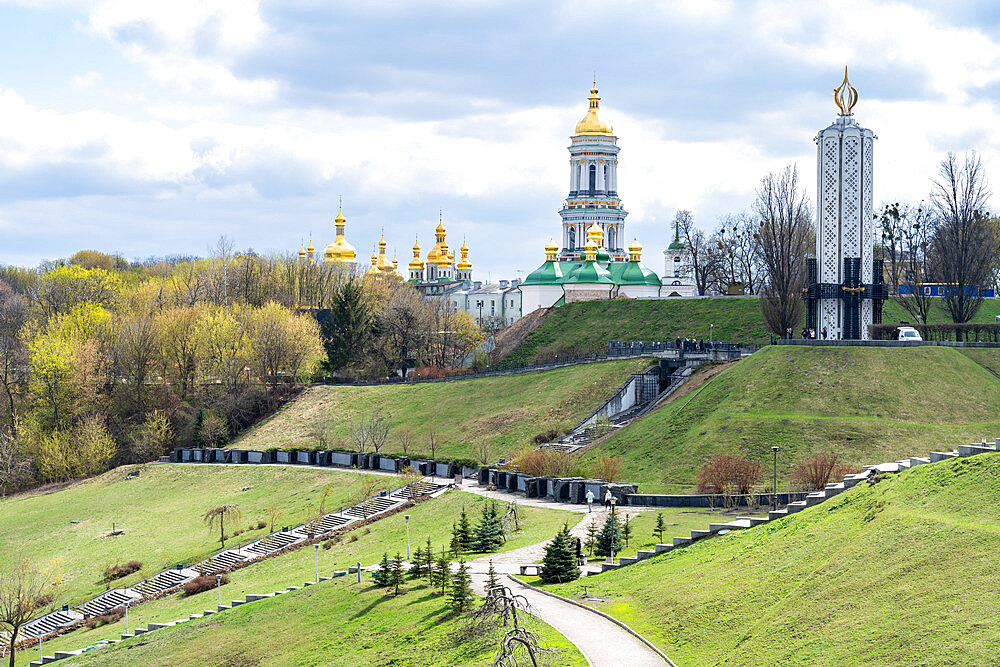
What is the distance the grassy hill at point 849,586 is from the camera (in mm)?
18312


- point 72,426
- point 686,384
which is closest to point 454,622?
point 686,384

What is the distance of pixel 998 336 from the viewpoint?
5212 centimetres

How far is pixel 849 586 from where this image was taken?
68.7 ft

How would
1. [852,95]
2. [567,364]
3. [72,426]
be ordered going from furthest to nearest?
[72,426]
[567,364]
[852,95]

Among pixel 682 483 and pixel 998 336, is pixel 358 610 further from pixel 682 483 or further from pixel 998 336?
pixel 998 336

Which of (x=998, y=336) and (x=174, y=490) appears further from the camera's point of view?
(x=174, y=490)

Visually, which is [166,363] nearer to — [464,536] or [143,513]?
[143,513]

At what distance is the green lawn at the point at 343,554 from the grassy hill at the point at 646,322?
3137 centimetres

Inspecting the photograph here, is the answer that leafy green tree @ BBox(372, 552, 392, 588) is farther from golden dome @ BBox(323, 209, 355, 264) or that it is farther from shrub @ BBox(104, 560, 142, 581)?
golden dome @ BBox(323, 209, 355, 264)

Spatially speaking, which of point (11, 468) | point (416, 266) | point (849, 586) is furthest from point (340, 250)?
point (849, 586)

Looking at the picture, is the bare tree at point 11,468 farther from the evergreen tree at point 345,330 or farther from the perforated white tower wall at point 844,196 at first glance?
the perforated white tower wall at point 844,196

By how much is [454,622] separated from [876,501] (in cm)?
963

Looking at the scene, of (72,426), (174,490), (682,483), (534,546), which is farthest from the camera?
(72,426)

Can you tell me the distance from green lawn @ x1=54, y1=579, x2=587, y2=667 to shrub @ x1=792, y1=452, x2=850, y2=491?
13176 millimetres
